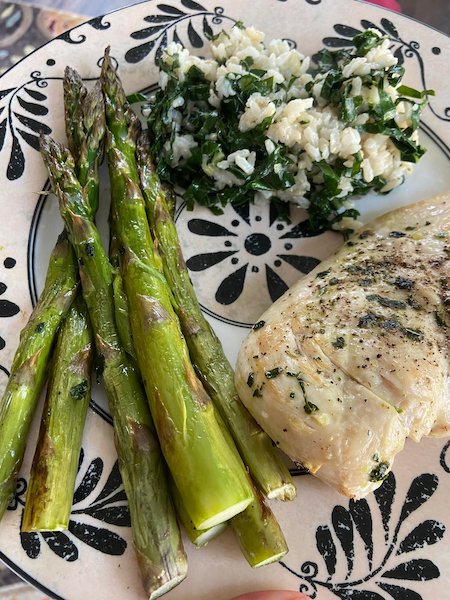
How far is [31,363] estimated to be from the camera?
2795 mm

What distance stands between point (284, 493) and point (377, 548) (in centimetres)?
50

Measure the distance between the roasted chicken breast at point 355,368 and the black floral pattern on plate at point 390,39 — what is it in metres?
1.79

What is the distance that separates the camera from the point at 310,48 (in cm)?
407

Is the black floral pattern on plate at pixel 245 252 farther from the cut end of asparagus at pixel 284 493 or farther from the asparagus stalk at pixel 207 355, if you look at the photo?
the cut end of asparagus at pixel 284 493

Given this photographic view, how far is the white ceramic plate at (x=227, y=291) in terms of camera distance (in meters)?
2.57

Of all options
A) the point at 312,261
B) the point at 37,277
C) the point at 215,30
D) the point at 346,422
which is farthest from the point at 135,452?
the point at 215,30

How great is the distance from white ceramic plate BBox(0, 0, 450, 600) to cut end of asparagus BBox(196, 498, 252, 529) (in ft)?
0.93

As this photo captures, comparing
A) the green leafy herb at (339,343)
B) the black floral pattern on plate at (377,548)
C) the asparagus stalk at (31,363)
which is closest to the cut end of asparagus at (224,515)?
the black floral pattern on plate at (377,548)

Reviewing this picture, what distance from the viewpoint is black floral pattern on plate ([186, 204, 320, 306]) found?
11.1 feet

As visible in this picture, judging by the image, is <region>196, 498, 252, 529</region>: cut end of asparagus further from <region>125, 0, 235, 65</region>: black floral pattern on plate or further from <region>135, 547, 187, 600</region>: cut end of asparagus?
<region>125, 0, 235, 65</region>: black floral pattern on plate

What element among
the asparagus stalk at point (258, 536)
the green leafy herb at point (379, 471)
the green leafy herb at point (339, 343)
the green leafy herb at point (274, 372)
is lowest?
the asparagus stalk at point (258, 536)

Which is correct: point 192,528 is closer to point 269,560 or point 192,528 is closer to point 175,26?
point 269,560

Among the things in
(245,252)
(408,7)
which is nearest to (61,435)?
(245,252)

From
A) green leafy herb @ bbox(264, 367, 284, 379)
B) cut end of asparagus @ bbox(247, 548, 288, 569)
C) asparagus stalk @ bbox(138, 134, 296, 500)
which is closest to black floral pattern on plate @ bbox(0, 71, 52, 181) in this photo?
asparagus stalk @ bbox(138, 134, 296, 500)
